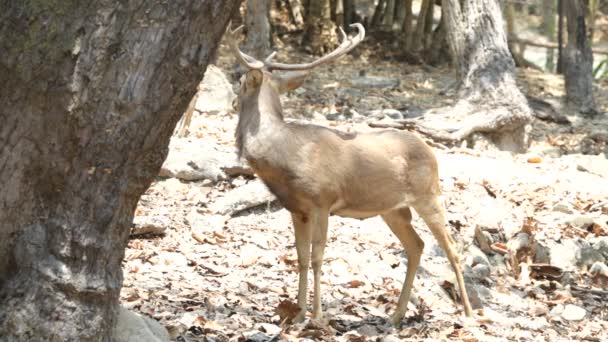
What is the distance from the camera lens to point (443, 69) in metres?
18.4

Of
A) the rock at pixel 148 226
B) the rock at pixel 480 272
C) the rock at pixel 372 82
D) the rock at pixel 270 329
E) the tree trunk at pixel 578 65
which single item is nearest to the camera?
the rock at pixel 270 329

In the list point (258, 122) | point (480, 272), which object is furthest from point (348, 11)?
point (258, 122)

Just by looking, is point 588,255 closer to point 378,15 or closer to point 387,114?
point 387,114

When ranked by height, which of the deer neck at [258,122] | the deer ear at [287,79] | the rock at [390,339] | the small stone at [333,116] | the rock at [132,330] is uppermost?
the deer ear at [287,79]

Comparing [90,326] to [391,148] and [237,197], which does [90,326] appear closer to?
[391,148]

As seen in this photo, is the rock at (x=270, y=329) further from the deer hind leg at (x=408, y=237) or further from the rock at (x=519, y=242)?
the rock at (x=519, y=242)

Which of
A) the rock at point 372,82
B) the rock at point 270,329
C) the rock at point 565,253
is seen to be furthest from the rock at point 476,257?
the rock at point 372,82

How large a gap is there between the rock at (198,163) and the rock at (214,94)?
2.71 meters

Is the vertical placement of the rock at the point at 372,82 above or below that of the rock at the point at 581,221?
above

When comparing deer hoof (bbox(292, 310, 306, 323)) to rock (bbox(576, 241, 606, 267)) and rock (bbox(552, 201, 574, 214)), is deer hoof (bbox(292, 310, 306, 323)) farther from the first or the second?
rock (bbox(552, 201, 574, 214))

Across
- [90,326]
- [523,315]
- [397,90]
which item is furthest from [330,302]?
[397,90]

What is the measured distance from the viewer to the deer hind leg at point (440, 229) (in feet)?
25.3

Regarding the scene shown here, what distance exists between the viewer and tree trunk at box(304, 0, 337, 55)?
17.7 meters

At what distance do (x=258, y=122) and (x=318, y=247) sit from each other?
1.01 metres
